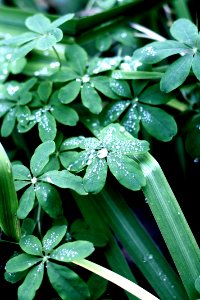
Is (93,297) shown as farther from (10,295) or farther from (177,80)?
(177,80)

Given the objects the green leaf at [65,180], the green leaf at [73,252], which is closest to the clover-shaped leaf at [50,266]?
the green leaf at [73,252]

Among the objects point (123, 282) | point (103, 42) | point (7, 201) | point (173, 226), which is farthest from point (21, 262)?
point (103, 42)

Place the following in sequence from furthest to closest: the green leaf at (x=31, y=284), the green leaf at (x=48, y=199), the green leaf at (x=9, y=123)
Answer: the green leaf at (x=9, y=123)
the green leaf at (x=48, y=199)
the green leaf at (x=31, y=284)

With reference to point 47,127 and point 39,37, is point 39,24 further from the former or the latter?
point 47,127

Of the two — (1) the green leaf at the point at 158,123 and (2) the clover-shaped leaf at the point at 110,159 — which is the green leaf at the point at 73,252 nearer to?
(2) the clover-shaped leaf at the point at 110,159

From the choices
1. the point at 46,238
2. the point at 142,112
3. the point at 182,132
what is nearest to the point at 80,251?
the point at 46,238
